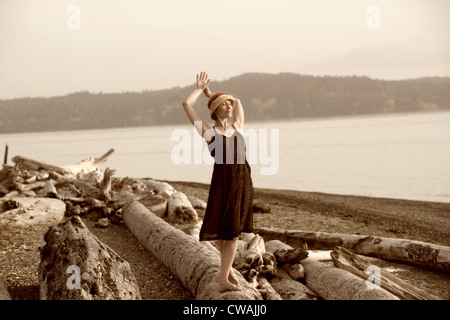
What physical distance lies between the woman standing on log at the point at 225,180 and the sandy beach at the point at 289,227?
2.05 m

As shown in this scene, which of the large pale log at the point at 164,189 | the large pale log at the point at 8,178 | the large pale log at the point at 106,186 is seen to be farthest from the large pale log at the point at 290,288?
the large pale log at the point at 8,178

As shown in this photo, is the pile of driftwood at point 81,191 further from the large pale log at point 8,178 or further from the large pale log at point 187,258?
the large pale log at point 187,258

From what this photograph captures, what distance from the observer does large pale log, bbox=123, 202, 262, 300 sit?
641cm

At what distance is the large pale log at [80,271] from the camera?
6117mm

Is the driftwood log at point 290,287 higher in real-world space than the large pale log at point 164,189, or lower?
lower

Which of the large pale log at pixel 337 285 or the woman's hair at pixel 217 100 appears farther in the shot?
the large pale log at pixel 337 285

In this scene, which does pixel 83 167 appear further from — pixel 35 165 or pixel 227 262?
pixel 227 262

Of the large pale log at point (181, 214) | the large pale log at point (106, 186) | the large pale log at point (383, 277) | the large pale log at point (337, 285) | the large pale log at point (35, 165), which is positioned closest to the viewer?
the large pale log at point (337, 285)

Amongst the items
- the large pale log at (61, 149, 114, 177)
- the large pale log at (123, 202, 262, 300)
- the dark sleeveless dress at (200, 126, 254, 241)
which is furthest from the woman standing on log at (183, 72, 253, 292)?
the large pale log at (61, 149, 114, 177)

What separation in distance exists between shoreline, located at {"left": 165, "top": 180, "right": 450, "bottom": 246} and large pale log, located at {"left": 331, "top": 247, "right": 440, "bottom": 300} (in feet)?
17.0

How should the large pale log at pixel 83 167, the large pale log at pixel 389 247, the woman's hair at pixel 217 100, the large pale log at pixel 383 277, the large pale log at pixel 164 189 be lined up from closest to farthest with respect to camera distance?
the woman's hair at pixel 217 100 < the large pale log at pixel 383 277 < the large pale log at pixel 389 247 < the large pale log at pixel 164 189 < the large pale log at pixel 83 167

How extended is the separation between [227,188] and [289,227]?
8.15 meters
